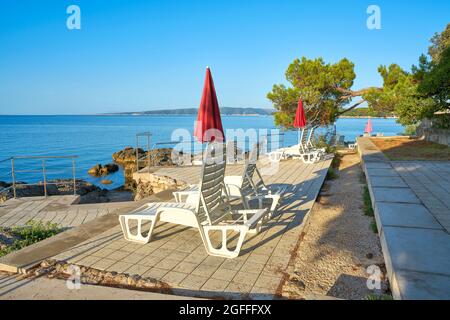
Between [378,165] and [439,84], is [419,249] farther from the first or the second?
[439,84]

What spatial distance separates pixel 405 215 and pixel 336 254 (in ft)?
4.01

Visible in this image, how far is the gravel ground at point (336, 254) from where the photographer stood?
2.69m

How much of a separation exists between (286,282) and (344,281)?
1.86ft

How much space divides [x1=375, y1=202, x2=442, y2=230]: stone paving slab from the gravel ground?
0.29 m

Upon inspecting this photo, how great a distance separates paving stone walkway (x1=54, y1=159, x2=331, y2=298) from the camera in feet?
8.86

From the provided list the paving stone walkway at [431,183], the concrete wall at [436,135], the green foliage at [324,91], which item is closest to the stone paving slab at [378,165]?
the paving stone walkway at [431,183]

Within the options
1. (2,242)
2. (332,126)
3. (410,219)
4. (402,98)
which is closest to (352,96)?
(332,126)

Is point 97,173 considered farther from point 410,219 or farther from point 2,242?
point 410,219

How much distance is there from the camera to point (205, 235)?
11.0ft

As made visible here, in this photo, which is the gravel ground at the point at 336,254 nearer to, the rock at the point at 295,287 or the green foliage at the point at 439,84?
the rock at the point at 295,287

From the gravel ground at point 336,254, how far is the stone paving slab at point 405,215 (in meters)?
0.29

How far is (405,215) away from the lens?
393 cm

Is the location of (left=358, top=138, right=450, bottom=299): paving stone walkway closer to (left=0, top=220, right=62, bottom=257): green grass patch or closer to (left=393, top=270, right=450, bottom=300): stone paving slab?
(left=393, top=270, right=450, bottom=300): stone paving slab
